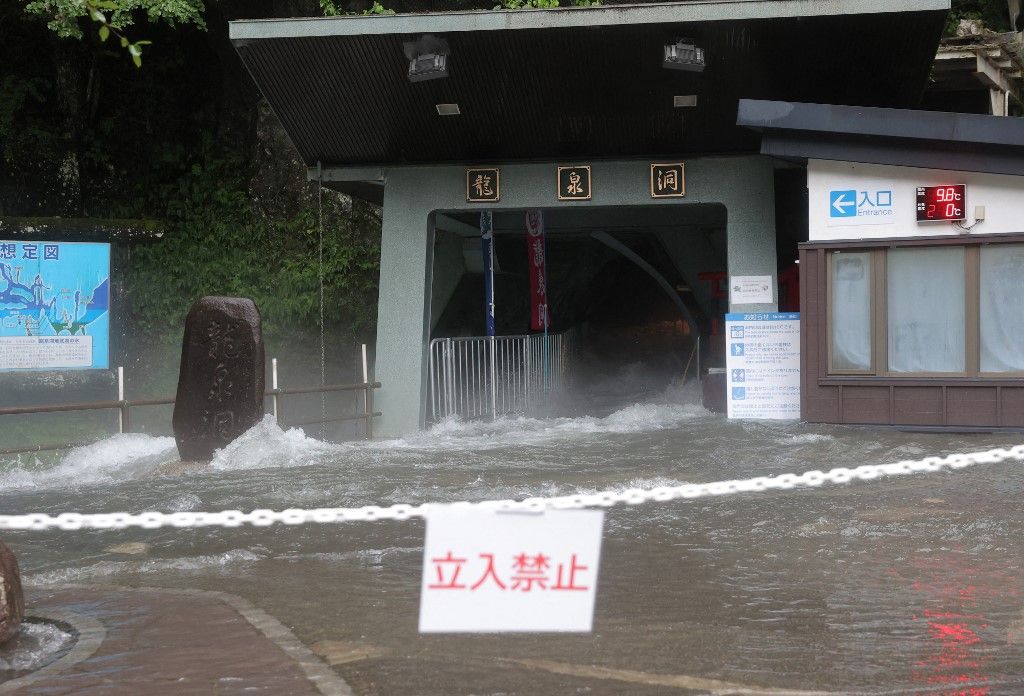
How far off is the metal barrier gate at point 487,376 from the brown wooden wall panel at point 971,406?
23.0ft

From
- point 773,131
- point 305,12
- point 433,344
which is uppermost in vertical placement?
point 305,12

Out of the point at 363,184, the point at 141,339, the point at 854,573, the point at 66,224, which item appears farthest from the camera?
the point at 141,339

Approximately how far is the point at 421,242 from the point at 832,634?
35.7ft

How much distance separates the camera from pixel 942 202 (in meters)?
12.0

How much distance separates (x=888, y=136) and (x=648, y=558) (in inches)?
281

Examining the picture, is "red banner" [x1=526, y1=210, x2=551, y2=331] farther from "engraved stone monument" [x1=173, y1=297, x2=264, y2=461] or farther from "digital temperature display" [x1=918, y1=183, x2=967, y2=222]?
"engraved stone monument" [x1=173, y1=297, x2=264, y2=461]

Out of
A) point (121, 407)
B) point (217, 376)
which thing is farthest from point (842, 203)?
point (121, 407)

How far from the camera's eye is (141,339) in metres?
20.7

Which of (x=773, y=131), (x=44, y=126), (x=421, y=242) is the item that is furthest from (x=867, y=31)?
(x=44, y=126)

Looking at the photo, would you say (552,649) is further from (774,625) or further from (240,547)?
(240,547)

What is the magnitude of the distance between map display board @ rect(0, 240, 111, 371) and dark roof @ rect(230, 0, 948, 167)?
11.3ft

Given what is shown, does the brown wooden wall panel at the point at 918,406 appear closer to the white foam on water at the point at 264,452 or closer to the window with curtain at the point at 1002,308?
the window with curtain at the point at 1002,308

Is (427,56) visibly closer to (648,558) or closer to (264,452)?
(264,452)

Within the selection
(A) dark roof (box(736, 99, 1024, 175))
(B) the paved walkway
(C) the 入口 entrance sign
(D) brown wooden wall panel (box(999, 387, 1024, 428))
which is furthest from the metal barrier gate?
(C) the 入口 entrance sign
